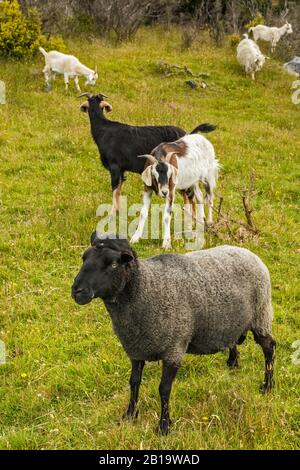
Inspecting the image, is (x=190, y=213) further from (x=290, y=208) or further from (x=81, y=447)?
(x=81, y=447)

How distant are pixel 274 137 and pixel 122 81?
18.2ft

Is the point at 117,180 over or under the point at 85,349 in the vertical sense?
over

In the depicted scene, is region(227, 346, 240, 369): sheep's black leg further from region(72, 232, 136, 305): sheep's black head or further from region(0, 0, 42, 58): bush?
region(0, 0, 42, 58): bush

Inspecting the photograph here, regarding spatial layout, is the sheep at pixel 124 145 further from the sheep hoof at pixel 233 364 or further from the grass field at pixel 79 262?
the sheep hoof at pixel 233 364

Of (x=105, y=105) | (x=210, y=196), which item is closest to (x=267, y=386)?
(x=210, y=196)

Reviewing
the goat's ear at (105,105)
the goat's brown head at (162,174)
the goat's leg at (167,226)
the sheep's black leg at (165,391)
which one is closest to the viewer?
the sheep's black leg at (165,391)

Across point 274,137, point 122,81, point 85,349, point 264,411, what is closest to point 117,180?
point 85,349

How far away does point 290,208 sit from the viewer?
1169 centimetres

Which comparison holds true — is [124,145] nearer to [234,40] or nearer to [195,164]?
[195,164]

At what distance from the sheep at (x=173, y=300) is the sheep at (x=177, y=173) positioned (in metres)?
3.22

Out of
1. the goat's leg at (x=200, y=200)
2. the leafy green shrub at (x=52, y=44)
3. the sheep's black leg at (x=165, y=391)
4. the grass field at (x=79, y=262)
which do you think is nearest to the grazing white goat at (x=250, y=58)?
the grass field at (x=79, y=262)

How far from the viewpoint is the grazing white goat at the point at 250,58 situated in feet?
67.7
